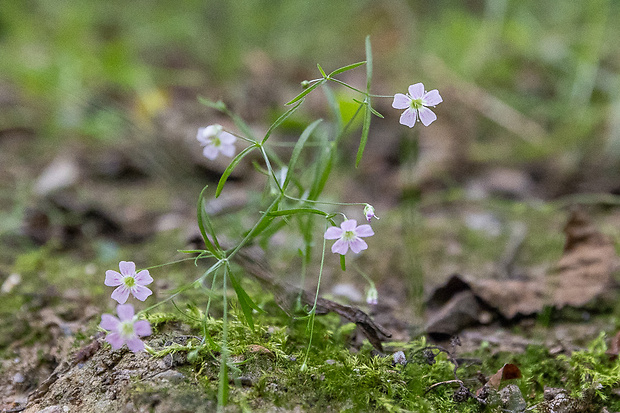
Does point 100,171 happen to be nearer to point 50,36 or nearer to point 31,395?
point 31,395

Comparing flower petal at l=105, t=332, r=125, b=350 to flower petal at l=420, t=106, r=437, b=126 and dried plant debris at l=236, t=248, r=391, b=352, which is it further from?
flower petal at l=420, t=106, r=437, b=126

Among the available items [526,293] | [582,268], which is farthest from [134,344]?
[582,268]

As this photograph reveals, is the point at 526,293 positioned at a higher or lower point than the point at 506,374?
higher

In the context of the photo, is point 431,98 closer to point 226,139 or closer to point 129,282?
point 226,139

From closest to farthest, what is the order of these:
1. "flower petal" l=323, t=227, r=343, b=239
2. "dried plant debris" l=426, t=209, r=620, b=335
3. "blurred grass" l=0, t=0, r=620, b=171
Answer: "flower petal" l=323, t=227, r=343, b=239
"dried plant debris" l=426, t=209, r=620, b=335
"blurred grass" l=0, t=0, r=620, b=171

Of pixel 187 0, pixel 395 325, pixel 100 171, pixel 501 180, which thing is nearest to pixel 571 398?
pixel 395 325

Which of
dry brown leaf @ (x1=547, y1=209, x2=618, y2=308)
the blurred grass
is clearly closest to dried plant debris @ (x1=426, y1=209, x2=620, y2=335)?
dry brown leaf @ (x1=547, y1=209, x2=618, y2=308)
